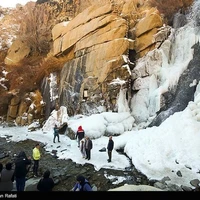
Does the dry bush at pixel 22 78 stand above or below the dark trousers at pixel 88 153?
above

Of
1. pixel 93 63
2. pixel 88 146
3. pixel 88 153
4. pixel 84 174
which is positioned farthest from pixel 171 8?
pixel 84 174

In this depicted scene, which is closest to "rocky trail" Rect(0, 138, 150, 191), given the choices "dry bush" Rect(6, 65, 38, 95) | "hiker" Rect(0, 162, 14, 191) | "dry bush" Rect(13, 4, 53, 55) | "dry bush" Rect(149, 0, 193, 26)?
"hiker" Rect(0, 162, 14, 191)

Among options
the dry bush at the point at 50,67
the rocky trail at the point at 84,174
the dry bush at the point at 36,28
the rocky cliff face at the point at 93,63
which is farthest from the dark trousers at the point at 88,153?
the dry bush at the point at 36,28

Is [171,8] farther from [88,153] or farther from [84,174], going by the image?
[84,174]

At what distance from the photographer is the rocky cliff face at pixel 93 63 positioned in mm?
19922

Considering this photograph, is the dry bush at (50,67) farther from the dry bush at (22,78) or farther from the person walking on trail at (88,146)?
the person walking on trail at (88,146)

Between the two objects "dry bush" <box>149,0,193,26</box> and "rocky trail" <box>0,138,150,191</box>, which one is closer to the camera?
"rocky trail" <box>0,138,150,191</box>

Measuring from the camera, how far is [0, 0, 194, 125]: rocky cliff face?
19.9 metres

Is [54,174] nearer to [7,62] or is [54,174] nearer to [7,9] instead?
[7,62]

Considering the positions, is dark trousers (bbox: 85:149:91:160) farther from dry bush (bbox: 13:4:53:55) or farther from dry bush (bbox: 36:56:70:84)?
dry bush (bbox: 13:4:53:55)

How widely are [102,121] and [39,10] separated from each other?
28267 millimetres

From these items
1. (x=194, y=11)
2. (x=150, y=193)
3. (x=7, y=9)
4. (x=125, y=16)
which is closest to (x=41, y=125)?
(x=125, y=16)

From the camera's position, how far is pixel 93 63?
2136 cm

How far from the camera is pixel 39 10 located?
37.2 m
